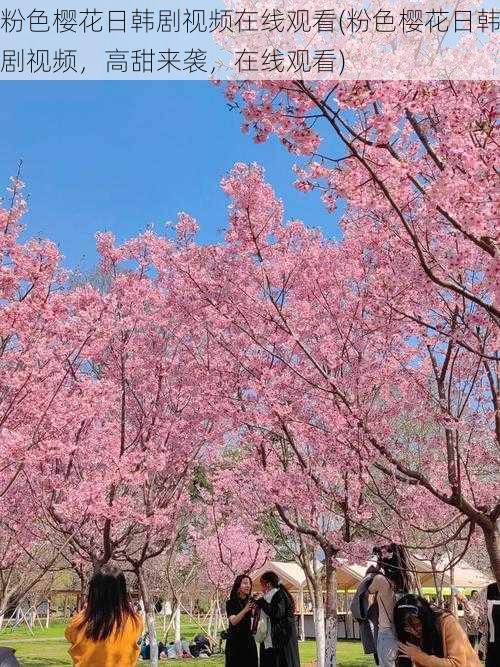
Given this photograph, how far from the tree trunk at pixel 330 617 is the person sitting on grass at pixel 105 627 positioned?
4.86m

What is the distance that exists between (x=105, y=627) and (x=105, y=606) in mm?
105

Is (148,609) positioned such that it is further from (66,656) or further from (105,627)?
(66,656)

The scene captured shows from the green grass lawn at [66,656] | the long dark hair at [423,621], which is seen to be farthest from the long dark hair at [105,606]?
the green grass lawn at [66,656]

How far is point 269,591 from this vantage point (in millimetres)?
6840

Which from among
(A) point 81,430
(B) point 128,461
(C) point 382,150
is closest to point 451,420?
(C) point 382,150

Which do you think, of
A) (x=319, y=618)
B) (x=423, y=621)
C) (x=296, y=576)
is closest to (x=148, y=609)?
(x=319, y=618)

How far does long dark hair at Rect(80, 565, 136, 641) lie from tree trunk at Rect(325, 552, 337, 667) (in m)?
4.92

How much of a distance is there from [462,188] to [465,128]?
39cm

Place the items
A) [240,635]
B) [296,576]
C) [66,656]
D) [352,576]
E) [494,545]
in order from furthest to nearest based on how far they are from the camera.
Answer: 1. [296,576]
2. [352,576]
3. [66,656]
4. [240,635]
5. [494,545]

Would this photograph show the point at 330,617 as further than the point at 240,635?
Yes

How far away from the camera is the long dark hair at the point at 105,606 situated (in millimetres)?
3914

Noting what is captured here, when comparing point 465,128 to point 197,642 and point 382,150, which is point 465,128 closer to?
point 382,150

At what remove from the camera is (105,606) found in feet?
12.9

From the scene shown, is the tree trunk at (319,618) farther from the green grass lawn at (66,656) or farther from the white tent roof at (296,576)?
the white tent roof at (296,576)
